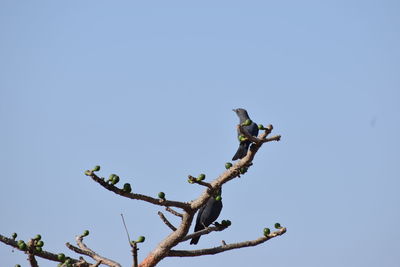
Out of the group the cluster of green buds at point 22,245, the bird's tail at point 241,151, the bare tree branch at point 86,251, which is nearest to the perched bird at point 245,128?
the bird's tail at point 241,151

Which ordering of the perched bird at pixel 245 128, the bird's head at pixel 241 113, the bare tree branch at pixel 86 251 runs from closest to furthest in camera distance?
the bare tree branch at pixel 86 251
the perched bird at pixel 245 128
the bird's head at pixel 241 113

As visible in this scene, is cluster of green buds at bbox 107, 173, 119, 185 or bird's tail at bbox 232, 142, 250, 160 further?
bird's tail at bbox 232, 142, 250, 160

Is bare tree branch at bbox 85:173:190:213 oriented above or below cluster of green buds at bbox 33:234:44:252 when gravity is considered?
above

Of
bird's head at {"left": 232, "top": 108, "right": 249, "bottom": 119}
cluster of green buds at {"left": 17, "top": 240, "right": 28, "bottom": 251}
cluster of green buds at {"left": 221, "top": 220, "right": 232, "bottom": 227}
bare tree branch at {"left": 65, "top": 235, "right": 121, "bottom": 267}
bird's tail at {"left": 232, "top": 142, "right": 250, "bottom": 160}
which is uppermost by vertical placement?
bird's head at {"left": 232, "top": 108, "right": 249, "bottom": 119}

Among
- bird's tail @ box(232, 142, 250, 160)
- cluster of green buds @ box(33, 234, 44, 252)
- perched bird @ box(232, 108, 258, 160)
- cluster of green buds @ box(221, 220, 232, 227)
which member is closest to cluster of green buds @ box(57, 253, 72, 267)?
cluster of green buds @ box(33, 234, 44, 252)

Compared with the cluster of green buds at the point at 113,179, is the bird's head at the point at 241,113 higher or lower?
higher

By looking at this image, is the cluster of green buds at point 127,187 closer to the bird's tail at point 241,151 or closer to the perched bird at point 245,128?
the perched bird at point 245,128

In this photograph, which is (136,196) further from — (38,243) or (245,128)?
(245,128)

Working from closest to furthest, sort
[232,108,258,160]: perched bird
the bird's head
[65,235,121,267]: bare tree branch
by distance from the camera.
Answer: [65,235,121,267]: bare tree branch
[232,108,258,160]: perched bird
the bird's head

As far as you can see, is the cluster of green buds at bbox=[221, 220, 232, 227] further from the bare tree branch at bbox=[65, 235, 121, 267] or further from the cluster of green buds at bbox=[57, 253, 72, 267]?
the cluster of green buds at bbox=[57, 253, 72, 267]

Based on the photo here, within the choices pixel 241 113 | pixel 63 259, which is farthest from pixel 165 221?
pixel 241 113

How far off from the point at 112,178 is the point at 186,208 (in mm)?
1195

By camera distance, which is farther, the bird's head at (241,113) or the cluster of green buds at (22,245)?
the bird's head at (241,113)

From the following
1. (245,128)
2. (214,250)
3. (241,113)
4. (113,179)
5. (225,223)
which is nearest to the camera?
(113,179)
